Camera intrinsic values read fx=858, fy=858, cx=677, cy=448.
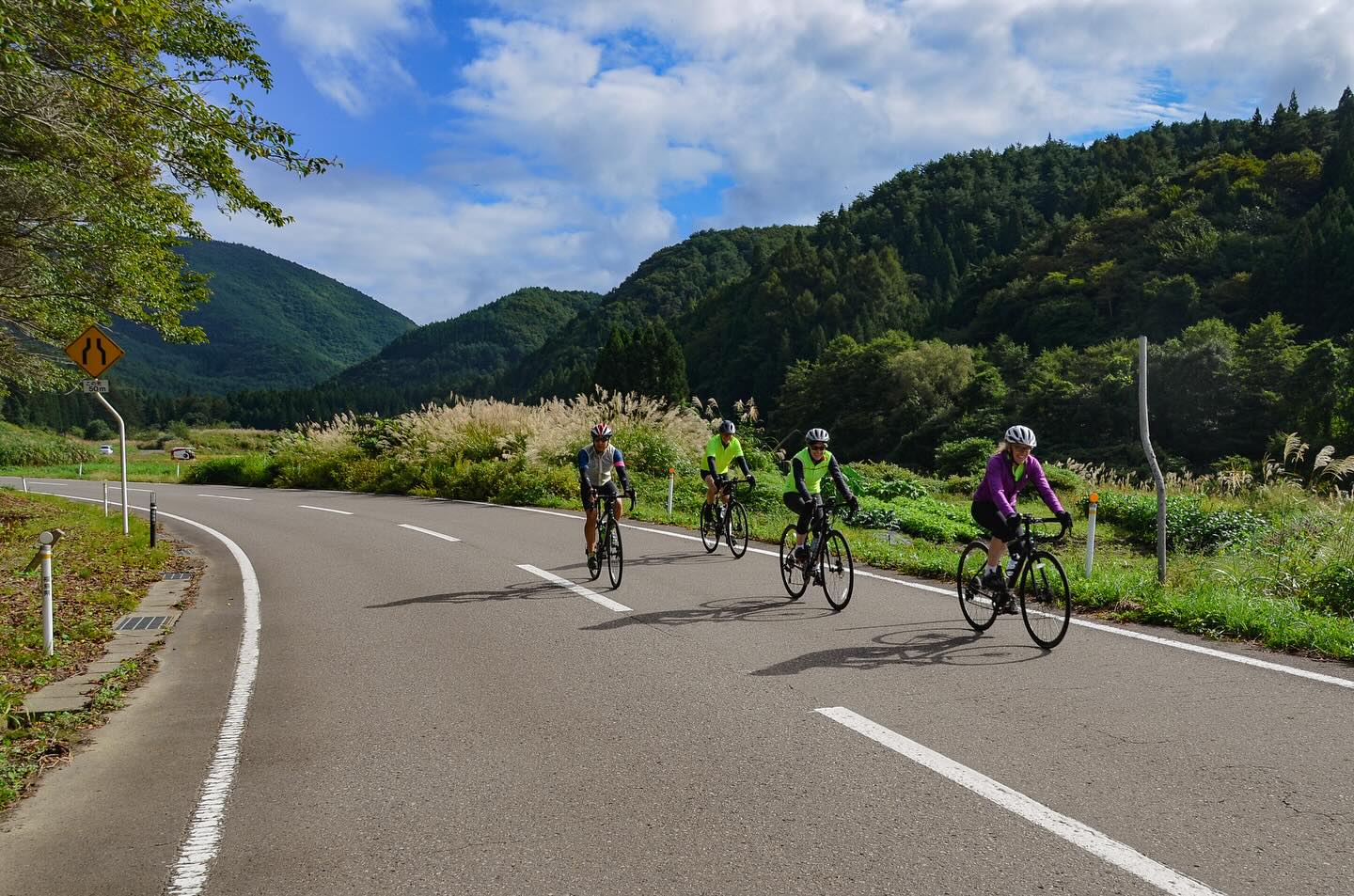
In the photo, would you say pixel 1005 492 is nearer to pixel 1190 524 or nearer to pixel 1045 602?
pixel 1045 602

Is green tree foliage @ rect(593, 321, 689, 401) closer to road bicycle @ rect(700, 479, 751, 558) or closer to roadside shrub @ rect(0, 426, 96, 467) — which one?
roadside shrub @ rect(0, 426, 96, 467)

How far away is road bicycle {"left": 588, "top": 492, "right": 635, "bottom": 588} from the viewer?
30.8 feet

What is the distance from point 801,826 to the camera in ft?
11.8

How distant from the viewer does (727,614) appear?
7.87 metres

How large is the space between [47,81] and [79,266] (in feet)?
21.3

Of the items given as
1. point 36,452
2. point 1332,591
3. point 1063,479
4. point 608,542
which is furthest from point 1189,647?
point 36,452

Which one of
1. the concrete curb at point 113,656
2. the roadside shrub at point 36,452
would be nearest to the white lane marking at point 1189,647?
the concrete curb at point 113,656

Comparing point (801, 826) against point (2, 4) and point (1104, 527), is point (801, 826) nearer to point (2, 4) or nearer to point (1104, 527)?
point (2, 4)

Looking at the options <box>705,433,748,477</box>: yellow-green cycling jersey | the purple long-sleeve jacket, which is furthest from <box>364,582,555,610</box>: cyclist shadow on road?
the purple long-sleeve jacket

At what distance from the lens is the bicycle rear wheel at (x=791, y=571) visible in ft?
28.1

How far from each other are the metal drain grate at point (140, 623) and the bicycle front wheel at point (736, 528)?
21.5 ft

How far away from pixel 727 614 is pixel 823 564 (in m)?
1.10

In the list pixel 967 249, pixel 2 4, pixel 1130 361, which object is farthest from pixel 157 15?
pixel 967 249

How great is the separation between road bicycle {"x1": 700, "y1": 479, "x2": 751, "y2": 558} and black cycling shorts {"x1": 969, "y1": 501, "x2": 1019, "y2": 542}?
4496mm
